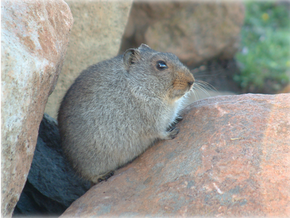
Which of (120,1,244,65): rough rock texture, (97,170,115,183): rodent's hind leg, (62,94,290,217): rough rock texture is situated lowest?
(97,170,115,183): rodent's hind leg

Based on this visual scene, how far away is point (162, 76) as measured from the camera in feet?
14.7

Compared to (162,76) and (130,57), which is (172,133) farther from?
(130,57)

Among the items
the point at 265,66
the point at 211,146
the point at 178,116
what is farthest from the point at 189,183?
the point at 265,66

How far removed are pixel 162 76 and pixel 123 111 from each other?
0.74 m

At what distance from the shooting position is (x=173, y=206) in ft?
10.9

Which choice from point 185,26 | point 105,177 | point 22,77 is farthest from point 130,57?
point 185,26

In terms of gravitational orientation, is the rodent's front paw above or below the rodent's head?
below

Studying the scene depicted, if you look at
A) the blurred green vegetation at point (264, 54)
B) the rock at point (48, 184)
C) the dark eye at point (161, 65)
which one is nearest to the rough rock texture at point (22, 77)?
the dark eye at point (161, 65)

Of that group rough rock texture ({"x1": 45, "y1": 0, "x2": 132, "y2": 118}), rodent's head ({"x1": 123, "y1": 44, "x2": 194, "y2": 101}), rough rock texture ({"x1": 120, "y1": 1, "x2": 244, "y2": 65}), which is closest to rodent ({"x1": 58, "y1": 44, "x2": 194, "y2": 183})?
rodent's head ({"x1": 123, "y1": 44, "x2": 194, "y2": 101})

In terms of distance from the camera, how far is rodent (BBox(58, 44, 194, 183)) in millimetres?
4359

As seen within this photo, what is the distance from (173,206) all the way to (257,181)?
0.90m

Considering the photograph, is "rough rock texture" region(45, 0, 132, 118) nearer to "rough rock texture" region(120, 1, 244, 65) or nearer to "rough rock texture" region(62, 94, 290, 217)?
"rough rock texture" region(120, 1, 244, 65)

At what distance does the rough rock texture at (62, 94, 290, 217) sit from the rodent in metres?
0.25

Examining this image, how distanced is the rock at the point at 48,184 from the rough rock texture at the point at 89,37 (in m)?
1.17
